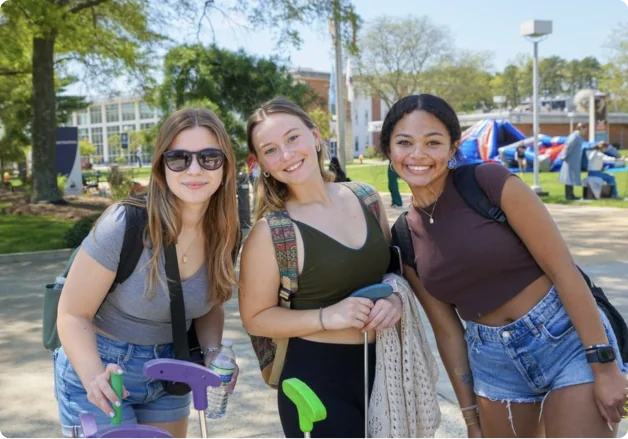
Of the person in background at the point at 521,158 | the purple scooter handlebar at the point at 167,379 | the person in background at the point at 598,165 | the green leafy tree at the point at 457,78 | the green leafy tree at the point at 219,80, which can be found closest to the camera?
the purple scooter handlebar at the point at 167,379

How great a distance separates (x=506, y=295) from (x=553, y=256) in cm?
21

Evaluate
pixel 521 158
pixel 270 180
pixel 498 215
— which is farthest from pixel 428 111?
pixel 521 158

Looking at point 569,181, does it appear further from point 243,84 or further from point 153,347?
point 153,347

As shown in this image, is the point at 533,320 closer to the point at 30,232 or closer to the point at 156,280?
the point at 156,280

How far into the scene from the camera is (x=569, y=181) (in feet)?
53.7

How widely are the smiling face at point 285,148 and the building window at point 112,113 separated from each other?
10372 centimetres

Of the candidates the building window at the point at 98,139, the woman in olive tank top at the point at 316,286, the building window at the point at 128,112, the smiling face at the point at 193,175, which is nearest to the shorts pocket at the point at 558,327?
the woman in olive tank top at the point at 316,286

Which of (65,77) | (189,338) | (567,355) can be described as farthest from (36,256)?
(65,77)

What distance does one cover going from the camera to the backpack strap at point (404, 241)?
8.01 feet

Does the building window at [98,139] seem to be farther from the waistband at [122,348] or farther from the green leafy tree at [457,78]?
the waistband at [122,348]

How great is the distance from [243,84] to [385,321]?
1386 centimetres

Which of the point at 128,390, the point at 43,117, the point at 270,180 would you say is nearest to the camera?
the point at 128,390

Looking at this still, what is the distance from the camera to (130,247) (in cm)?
211

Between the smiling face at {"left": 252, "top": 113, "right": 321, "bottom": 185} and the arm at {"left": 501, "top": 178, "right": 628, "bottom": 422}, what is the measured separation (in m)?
0.75
